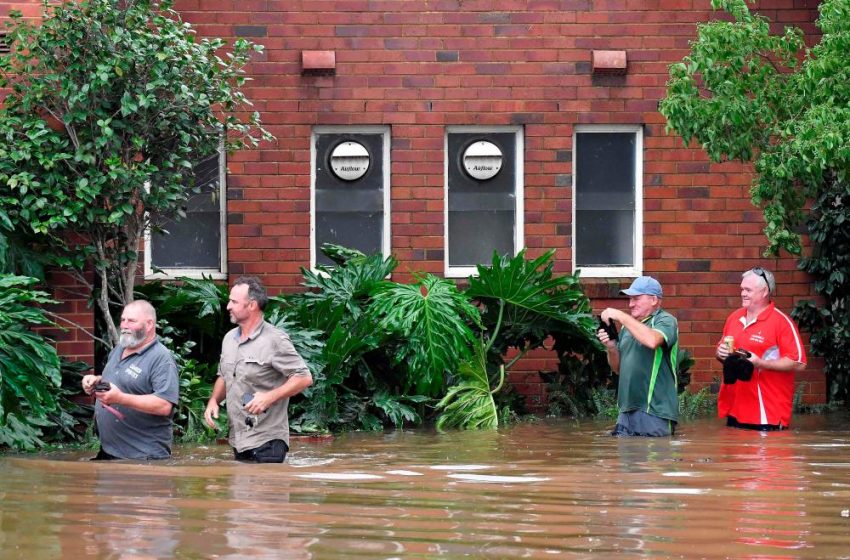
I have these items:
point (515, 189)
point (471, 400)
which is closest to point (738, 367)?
point (471, 400)

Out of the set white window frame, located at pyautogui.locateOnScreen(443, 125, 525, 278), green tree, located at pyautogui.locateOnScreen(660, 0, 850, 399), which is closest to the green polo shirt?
green tree, located at pyautogui.locateOnScreen(660, 0, 850, 399)

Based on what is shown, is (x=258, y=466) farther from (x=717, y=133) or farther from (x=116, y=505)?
(x=717, y=133)

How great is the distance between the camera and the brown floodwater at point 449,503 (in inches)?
279

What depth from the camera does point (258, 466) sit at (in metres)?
9.95

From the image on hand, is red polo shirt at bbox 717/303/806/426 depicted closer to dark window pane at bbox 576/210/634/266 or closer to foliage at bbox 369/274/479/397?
foliage at bbox 369/274/479/397

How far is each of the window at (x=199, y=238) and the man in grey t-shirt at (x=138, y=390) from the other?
5887 millimetres

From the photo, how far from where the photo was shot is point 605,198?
16359mm

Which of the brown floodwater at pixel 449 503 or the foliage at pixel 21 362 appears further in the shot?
the foliage at pixel 21 362

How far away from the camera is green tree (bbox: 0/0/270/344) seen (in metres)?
12.4

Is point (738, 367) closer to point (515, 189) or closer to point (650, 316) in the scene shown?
point (650, 316)

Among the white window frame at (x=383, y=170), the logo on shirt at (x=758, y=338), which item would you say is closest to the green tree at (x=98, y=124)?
the white window frame at (x=383, y=170)

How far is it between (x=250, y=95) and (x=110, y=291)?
3211mm

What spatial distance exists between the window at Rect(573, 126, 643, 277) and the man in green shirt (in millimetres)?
4657

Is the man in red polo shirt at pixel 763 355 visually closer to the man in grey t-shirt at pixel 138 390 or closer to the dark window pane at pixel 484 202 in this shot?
the dark window pane at pixel 484 202
